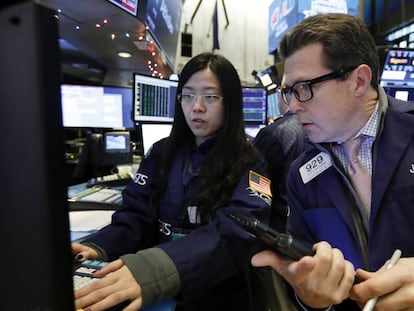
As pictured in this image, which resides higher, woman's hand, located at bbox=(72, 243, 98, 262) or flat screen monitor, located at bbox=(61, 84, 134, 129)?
flat screen monitor, located at bbox=(61, 84, 134, 129)

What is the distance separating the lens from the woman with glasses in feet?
2.15

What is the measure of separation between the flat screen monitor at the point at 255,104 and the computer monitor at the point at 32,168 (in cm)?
245

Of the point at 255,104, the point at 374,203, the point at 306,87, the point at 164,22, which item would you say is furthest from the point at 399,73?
the point at 164,22

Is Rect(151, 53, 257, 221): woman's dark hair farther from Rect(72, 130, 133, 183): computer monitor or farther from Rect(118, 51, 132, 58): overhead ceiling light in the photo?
Rect(118, 51, 132, 58): overhead ceiling light

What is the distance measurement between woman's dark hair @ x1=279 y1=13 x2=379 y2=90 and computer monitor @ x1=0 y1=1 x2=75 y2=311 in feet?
2.87

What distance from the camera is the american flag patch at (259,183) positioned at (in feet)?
3.18

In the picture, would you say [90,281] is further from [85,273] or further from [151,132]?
[151,132]

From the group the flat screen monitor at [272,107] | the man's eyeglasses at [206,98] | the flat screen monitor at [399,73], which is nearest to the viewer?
the man's eyeglasses at [206,98]

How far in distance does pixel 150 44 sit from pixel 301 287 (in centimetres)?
323

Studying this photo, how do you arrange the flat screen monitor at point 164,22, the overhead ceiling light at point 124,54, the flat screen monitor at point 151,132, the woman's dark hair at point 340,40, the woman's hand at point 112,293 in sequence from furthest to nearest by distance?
the overhead ceiling light at point 124,54
the flat screen monitor at point 164,22
the flat screen monitor at point 151,132
the woman's dark hair at point 340,40
the woman's hand at point 112,293

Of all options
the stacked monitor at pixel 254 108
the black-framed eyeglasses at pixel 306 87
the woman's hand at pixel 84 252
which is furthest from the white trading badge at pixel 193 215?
the stacked monitor at pixel 254 108

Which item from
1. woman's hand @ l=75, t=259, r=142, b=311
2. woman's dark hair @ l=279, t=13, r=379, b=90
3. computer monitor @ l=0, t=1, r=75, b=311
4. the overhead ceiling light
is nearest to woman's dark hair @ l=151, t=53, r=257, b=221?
woman's dark hair @ l=279, t=13, r=379, b=90

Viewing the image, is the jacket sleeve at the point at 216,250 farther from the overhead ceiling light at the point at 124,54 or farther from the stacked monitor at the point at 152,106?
the overhead ceiling light at the point at 124,54

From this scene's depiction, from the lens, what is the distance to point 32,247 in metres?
0.26
